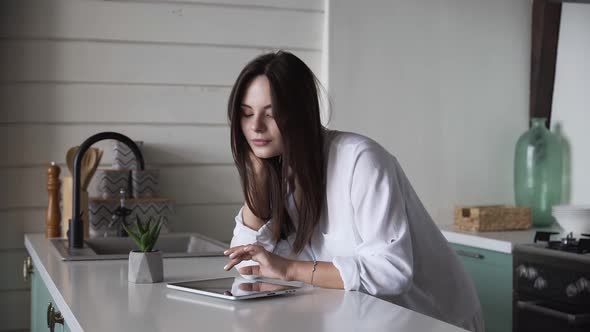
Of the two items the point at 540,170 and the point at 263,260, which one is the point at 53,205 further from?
the point at 540,170

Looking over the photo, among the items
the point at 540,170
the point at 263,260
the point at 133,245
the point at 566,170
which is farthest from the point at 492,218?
the point at 263,260

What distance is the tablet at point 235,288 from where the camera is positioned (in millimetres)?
1547

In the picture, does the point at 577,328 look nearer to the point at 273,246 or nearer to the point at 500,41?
the point at 273,246

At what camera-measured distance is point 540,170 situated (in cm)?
375

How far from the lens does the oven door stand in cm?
272

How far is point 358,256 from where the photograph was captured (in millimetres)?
1755

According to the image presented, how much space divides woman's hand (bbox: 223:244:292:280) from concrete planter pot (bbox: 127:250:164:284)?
Result: 164 millimetres

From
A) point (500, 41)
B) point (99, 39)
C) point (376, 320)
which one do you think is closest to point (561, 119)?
point (500, 41)

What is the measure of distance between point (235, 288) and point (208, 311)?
0.20m

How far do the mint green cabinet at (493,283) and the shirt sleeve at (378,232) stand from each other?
1.42 m

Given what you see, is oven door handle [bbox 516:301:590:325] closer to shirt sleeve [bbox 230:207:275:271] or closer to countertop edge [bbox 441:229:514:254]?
countertop edge [bbox 441:229:514:254]

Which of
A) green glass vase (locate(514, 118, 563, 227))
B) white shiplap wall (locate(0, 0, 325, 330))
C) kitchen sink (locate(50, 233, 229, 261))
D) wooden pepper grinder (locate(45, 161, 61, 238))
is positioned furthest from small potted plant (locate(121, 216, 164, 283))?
green glass vase (locate(514, 118, 563, 227))

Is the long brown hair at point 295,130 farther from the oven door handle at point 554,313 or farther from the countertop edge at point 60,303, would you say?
the oven door handle at point 554,313

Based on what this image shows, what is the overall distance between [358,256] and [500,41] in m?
2.41
